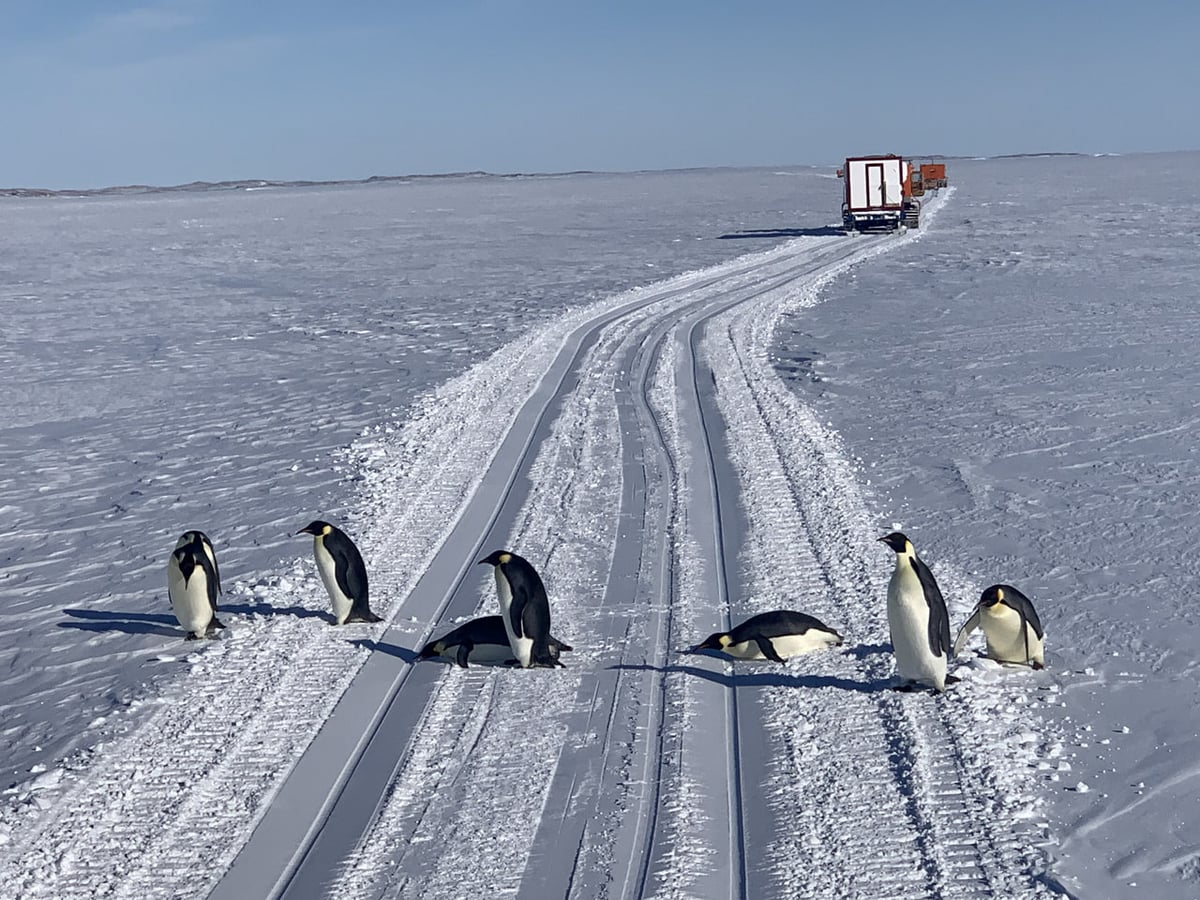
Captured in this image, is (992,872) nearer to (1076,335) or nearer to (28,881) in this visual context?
(28,881)

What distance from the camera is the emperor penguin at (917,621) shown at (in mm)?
5430

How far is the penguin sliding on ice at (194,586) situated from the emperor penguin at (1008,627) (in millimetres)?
3795

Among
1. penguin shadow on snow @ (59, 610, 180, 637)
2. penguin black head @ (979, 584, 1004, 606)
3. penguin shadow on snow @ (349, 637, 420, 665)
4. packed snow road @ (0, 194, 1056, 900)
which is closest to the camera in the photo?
packed snow road @ (0, 194, 1056, 900)

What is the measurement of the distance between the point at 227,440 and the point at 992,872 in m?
9.07

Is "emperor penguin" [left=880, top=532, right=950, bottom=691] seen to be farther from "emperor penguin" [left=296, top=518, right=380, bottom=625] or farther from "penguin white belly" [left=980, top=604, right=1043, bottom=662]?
"emperor penguin" [left=296, top=518, right=380, bottom=625]

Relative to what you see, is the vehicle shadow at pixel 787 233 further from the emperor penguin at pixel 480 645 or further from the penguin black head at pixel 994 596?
the penguin black head at pixel 994 596

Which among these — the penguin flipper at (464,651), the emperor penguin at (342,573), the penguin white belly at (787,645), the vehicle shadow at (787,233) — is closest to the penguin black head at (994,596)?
the penguin white belly at (787,645)

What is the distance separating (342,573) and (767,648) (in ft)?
7.46

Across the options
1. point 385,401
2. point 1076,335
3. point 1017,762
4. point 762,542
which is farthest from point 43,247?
point 1017,762

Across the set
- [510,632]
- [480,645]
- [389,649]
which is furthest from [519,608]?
[389,649]

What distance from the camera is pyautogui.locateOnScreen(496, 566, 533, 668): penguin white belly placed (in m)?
5.93

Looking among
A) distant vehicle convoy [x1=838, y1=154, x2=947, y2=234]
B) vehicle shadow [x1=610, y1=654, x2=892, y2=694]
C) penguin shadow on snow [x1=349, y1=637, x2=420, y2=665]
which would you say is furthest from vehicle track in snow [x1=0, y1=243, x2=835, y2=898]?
distant vehicle convoy [x1=838, y1=154, x2=947, y2=234]

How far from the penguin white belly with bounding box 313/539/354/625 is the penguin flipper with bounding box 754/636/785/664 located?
2201 mm

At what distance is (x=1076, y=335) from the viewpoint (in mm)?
15742
